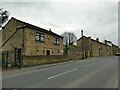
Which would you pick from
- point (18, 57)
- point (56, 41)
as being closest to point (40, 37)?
point (56, 41)

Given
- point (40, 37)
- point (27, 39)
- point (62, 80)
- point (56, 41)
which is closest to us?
point (62, 80)

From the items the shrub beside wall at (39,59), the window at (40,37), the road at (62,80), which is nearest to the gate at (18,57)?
the shrub beside wall at (39,59)

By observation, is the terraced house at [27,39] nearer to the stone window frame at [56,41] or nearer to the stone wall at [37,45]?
the stone wall at [37,45]

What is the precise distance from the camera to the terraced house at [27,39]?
33094 millimetres

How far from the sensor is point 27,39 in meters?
33.0

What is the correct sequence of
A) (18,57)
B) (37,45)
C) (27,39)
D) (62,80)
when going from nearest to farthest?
(62,80) → (18,57) → (27,39) → (37,45)

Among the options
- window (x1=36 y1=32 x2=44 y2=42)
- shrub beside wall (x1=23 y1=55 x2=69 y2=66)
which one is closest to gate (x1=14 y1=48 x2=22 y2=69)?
shrub beside wall (x1=23 y1=55 x2=69 y2=66)

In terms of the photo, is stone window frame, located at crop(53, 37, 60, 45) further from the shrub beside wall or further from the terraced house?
the shrub beside wall

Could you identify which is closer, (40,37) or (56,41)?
(40,37)

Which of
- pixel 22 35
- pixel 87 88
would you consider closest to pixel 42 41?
pixel 22 35

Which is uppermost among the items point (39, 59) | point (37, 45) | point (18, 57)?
point (37, 45)

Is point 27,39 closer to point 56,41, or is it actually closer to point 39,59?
point 39,59

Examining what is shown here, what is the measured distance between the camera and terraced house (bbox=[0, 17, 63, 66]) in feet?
109

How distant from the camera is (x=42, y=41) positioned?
3728 cm
